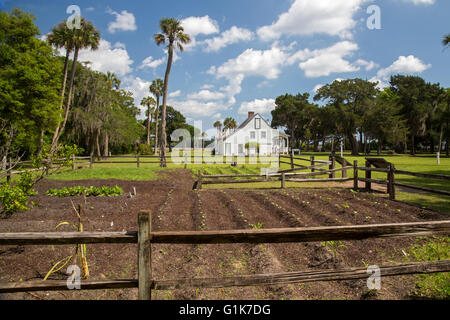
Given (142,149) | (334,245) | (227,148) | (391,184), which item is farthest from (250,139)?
(334,245)

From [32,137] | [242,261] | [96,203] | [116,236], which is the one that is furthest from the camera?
[32,137]

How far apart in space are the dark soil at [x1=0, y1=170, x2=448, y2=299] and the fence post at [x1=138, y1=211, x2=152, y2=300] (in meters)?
1.16

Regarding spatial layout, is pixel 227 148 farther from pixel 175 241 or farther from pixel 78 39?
pixel 175 241

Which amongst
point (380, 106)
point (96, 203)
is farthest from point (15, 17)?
point (380, 106)

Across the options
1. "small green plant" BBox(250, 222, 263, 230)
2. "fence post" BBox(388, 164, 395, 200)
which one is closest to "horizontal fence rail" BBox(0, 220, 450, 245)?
"small green plant" BBox(250, 222, 263, 230)

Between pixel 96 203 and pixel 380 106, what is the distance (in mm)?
52568

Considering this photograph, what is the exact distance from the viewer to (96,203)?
8500 millimetres

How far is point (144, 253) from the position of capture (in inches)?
103

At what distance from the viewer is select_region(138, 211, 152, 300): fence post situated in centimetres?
259

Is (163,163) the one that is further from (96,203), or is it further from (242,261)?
(242,261)

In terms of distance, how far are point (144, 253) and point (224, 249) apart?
302 centimetres

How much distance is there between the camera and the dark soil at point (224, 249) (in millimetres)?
3768

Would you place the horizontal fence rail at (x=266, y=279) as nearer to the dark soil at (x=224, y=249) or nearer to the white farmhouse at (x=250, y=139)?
the dark soil at (x=224, y=249)
